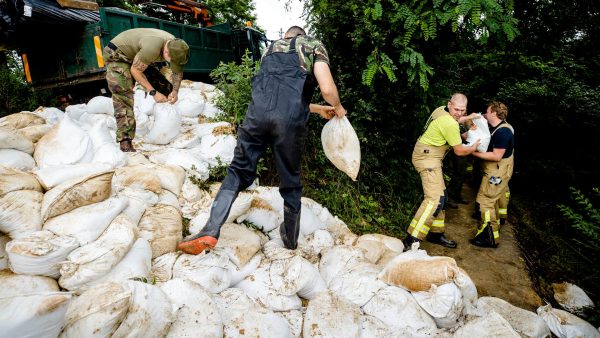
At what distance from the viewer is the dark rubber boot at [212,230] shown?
68.1 inches

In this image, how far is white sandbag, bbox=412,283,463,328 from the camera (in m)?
1.63

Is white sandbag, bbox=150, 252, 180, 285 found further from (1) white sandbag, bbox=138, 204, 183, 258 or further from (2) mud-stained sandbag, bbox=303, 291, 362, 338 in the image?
(2) mud-stained sandbag, bbox=303, 291, 362, 338

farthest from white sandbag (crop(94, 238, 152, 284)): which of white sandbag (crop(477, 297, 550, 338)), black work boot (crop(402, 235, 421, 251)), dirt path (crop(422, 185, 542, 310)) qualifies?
dirt path (crop(422, 185, 542, 310))

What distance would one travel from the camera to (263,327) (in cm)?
143

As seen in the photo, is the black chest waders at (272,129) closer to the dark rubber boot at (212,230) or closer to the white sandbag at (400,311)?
the dark rubber boot at (212,230)

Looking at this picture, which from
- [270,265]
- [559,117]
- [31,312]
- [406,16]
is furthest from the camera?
[559,117]

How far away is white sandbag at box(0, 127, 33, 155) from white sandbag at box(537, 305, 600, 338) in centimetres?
375

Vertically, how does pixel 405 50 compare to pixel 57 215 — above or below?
above

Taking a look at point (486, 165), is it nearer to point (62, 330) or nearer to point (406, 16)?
point (406, 16)

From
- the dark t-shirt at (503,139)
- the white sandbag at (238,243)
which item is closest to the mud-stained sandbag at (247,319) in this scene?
the white sandbag at (238,243)

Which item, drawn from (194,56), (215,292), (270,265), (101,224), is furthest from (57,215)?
(194,56)

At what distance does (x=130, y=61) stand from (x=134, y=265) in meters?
2.28

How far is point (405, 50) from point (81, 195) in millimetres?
A: 2761

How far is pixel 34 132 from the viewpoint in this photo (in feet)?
8.22
